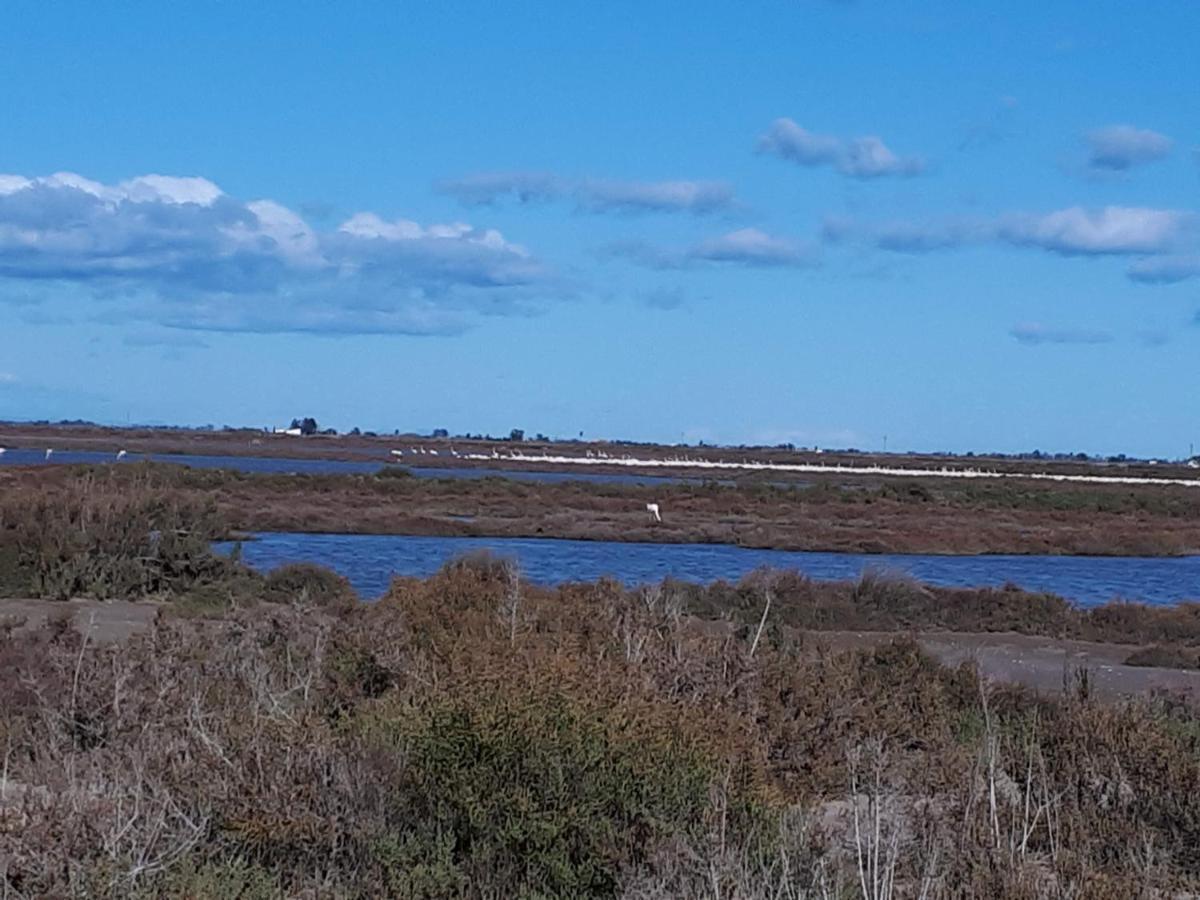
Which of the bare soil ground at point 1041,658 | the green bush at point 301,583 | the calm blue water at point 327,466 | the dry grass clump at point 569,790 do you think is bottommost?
the bare soil ground at point 1041,658

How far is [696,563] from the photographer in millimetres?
46469

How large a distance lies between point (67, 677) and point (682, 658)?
15.4 ft

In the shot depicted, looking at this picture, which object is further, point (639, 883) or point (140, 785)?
point (140, 785)

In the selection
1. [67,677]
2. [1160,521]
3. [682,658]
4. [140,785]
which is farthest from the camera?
[1160,521]

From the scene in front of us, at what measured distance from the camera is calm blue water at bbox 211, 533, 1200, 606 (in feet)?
130

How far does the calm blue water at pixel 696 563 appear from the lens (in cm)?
3966

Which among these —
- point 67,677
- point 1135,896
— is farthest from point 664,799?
point 67,677

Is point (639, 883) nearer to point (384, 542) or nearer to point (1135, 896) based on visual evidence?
point (1135, 896)

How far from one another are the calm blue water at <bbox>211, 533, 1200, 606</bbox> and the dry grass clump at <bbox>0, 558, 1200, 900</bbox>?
22632mm

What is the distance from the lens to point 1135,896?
24.3 ft

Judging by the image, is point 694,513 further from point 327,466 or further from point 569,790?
point 569,790

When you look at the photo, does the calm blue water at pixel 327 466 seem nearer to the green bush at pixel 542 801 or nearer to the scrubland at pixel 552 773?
the scrubland at pixel 552 773

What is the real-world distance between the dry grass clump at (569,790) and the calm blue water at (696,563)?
2263 centimetres

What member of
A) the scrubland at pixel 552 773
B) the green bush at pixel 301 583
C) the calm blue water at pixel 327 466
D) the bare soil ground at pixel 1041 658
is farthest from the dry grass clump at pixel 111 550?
the calm blue water at pixel 327 466
